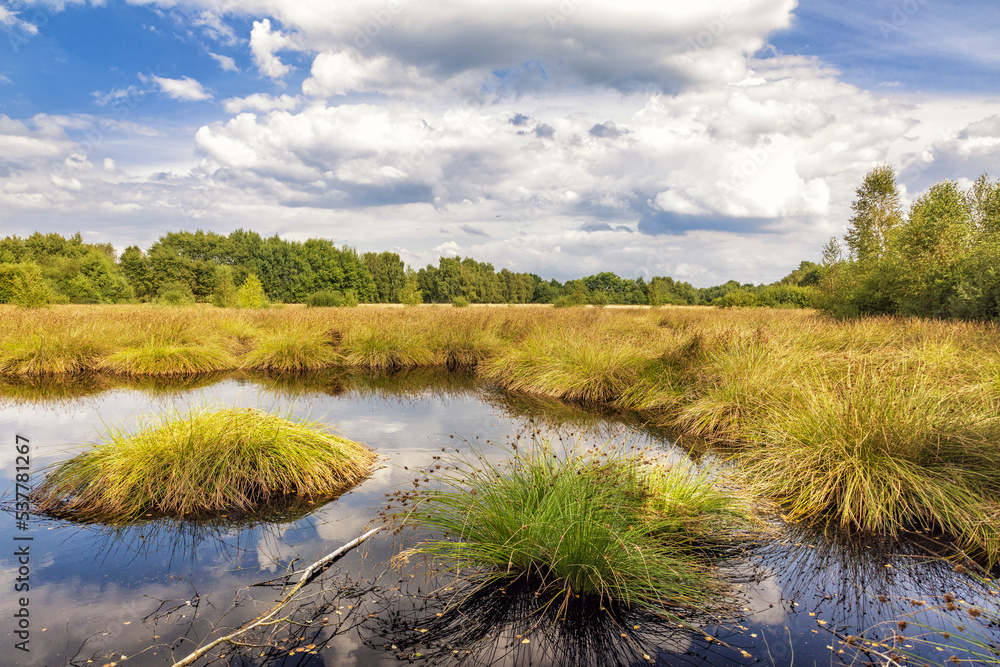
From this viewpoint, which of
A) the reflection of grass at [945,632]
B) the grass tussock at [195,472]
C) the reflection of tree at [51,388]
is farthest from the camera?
the reflection of tree at [51,388]

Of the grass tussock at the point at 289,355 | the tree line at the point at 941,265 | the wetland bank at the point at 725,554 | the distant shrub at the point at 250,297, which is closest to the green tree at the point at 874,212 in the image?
the tree line at the point at 941,265

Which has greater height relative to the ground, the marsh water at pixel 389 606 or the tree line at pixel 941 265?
the tree line at pixel 941 265

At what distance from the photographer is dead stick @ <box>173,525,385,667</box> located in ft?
7.48

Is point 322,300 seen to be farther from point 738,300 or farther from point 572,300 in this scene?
point 738,300

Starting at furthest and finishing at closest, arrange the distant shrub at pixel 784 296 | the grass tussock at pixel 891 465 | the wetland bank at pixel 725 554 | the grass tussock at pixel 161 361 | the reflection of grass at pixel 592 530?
the distant shrub at pixel 784 296 < the grass tussock at pixel 161 361 < the grass tussock at pixel 891 465 < the reflection of grass at pixel 592 530 < the wetland bank at pixel 725 554

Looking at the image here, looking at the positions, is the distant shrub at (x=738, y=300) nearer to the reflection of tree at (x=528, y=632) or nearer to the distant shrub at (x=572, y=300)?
the distant shrub at (x=572, y=300)

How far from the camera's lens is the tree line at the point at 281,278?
3156 cm

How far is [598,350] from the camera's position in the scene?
387 inches

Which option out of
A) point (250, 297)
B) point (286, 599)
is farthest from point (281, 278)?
point (286, 599)

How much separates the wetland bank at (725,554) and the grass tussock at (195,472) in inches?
10.7

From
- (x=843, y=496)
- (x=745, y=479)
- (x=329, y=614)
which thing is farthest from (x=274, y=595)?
(x=843, y=496)

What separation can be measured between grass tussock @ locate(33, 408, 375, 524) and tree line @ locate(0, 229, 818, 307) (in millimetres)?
21665

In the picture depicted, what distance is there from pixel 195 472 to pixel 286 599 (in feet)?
6.93

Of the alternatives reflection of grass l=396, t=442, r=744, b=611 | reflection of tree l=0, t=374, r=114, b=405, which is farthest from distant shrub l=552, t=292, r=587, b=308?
reflection of grass l=396, t=442, r=744, b=611
